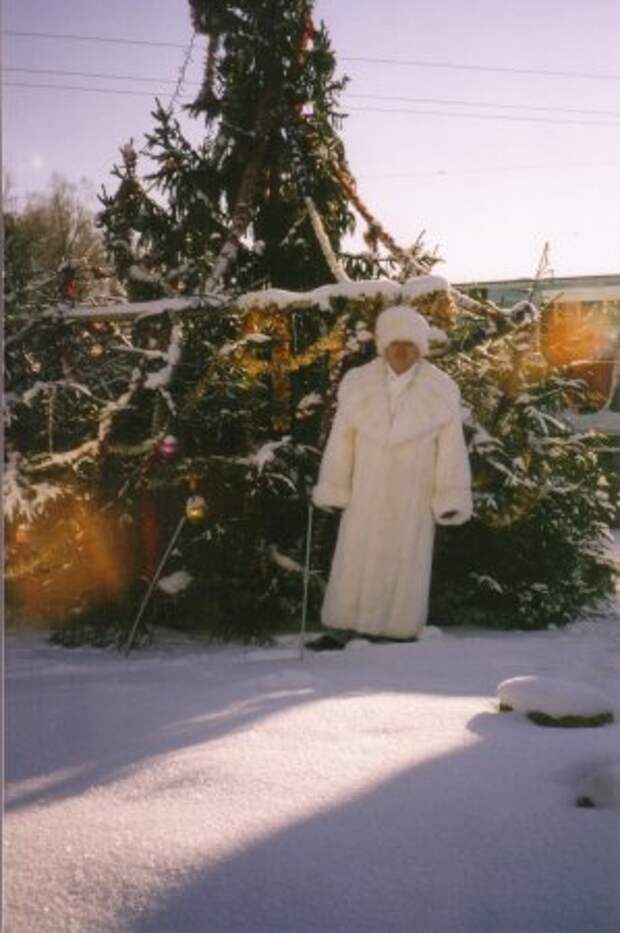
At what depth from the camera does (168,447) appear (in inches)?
180

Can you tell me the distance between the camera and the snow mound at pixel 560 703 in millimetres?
2719

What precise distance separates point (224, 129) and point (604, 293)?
14912 mm

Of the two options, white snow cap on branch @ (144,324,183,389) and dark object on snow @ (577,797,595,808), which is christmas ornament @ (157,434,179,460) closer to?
white snow cap on branch @ (144,324,183,389)

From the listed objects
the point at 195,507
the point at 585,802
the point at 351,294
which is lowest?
the point at 585,802

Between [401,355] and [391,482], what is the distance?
76cm

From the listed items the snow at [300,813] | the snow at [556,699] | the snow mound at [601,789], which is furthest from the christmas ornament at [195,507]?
the snow mound at [601,789]

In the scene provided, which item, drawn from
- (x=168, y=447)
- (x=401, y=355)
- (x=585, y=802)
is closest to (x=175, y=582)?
(x=168, y=447)

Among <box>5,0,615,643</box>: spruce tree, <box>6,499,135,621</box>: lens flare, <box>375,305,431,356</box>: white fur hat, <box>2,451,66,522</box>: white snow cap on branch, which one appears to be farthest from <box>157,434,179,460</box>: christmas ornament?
<box>375,305,431,356</box>: white fur hat

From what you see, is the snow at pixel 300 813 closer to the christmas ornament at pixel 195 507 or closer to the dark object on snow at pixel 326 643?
the dark object on snow at pixel 326 643

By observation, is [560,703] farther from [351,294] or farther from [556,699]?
[351,294]

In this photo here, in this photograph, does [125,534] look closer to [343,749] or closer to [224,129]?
[343,749]

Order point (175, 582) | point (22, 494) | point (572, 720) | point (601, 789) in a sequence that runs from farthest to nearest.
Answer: point (175, 582), point (22, 494), point (572, 720), point (601, 789)

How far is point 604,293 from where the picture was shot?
60.3 ft

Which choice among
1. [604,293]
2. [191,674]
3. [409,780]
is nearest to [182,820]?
[409,780]
